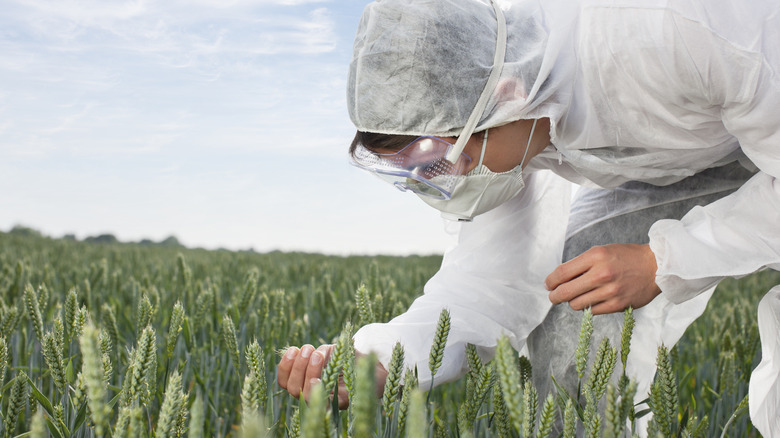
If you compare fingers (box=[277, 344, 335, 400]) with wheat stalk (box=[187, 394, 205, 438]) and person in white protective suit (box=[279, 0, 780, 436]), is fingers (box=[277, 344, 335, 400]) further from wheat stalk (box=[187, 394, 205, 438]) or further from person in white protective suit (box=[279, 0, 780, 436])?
wheat stalk (box=[187, 394, 205, 438])

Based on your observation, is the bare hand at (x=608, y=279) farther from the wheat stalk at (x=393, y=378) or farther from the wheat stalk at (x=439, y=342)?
the wheat stalk at (x=393, y=378)

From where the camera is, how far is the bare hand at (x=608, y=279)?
64.2 inches

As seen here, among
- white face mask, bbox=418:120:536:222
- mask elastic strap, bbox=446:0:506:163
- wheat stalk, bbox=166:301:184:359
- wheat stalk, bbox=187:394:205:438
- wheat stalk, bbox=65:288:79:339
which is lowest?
wheat stalk, bbox=187:394:205:438

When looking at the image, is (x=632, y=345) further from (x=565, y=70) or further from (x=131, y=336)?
(x=131, y=336)

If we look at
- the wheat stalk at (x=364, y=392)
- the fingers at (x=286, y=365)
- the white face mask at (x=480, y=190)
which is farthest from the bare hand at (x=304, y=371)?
the wheat stalk at (x=364, y=392)

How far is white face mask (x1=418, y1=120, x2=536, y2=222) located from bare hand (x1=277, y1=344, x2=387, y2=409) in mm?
558

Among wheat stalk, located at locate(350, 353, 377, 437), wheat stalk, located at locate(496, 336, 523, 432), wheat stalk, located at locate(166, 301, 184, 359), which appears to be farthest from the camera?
wheat stalk, located at locate(166, 301, 184, 359)

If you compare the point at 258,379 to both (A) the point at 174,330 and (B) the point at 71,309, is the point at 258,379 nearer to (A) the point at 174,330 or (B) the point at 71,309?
(A) the point at 174,330

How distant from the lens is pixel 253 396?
3.12 feet

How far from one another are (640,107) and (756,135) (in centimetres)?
27

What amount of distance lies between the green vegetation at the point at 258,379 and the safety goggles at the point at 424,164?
33cm

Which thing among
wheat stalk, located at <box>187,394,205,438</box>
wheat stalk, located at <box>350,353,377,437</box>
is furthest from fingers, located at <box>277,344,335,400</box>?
wheat stalk, located at <box>350,353,377,437</box>

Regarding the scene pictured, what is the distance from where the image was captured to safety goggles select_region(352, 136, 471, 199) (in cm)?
176

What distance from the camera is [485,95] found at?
5.52ft
